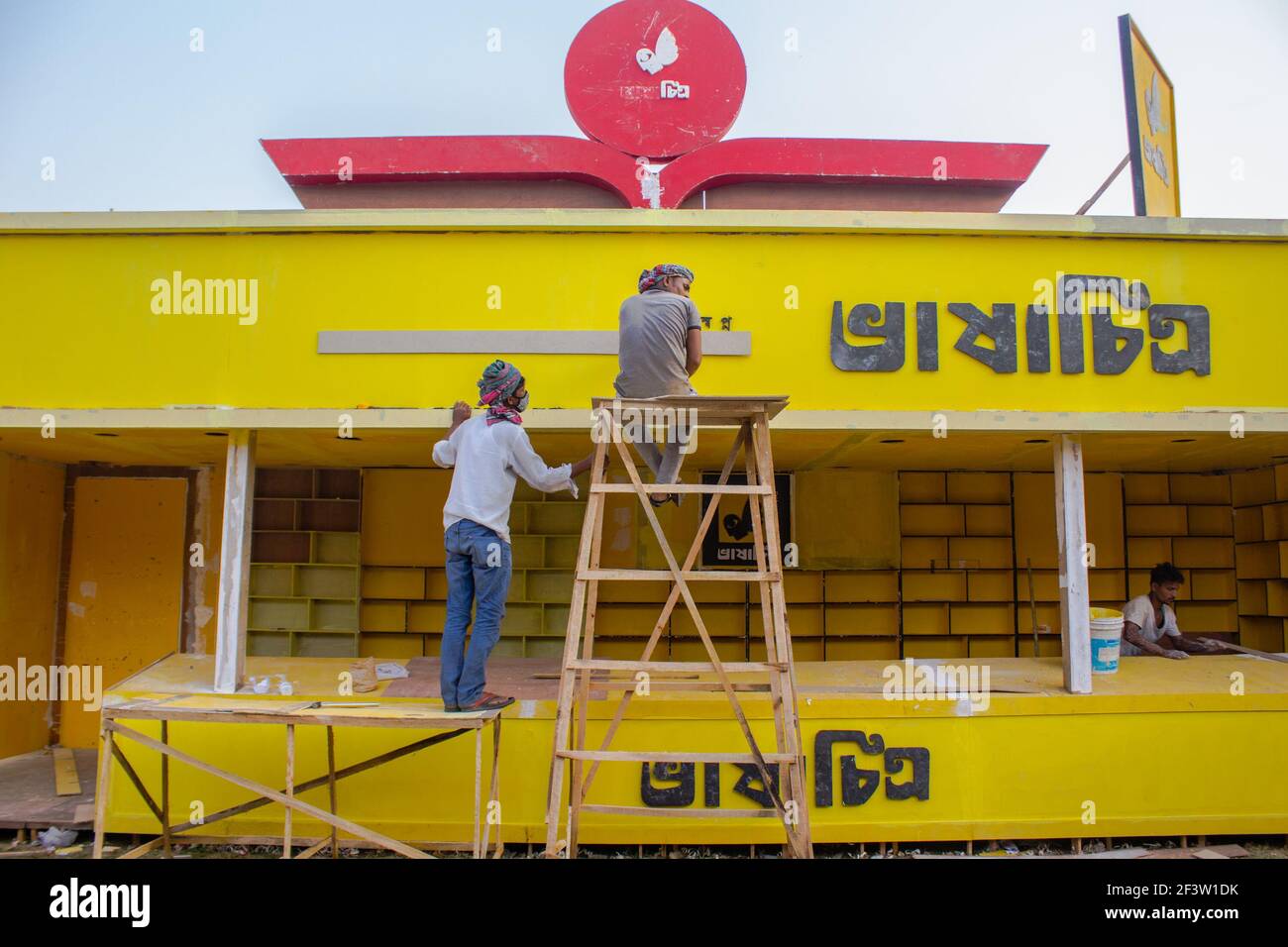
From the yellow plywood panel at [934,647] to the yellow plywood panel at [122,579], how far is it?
759 cm

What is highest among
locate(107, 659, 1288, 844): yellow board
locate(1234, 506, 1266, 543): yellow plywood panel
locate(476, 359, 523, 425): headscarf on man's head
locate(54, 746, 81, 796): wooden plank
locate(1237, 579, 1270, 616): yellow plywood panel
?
locate(476, 359, 523, 425): headscarf on man's head

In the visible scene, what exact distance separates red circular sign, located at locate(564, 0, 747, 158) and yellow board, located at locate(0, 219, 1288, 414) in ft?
16.5

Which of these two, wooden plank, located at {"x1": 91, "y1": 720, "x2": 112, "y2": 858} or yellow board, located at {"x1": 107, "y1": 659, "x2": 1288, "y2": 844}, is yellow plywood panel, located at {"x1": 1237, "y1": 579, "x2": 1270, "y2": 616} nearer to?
yellow board, located at {"x1": 107, "y1": 659, "x2": 1288, "y2": 844}

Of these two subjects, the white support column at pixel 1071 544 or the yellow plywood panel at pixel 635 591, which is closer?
the white support column at pixel 1071 544

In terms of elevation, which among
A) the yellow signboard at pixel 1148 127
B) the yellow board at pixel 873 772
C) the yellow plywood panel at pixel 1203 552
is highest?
the yellow signboard at pixel 1148 127

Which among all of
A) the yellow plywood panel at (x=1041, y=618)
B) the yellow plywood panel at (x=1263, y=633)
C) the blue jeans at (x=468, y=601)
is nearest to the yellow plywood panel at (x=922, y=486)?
the yellow plywood panel at (x=1041, y=618)

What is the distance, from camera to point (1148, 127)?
984 cm

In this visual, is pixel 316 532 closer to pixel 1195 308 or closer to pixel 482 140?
pixel 482 140

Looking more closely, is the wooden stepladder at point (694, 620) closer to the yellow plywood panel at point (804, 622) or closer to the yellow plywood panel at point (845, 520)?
the yellow plywood panel at point (804, 622)

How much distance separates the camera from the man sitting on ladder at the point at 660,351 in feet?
15.9

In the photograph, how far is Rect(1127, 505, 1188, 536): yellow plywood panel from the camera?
936 cm

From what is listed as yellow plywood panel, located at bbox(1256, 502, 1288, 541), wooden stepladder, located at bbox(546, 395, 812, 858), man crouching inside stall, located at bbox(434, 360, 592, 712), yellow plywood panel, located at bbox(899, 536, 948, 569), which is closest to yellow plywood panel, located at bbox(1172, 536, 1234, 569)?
yellow plywood panel, located at bbox(1256, 502, 1288, 541)

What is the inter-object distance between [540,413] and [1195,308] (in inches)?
199
